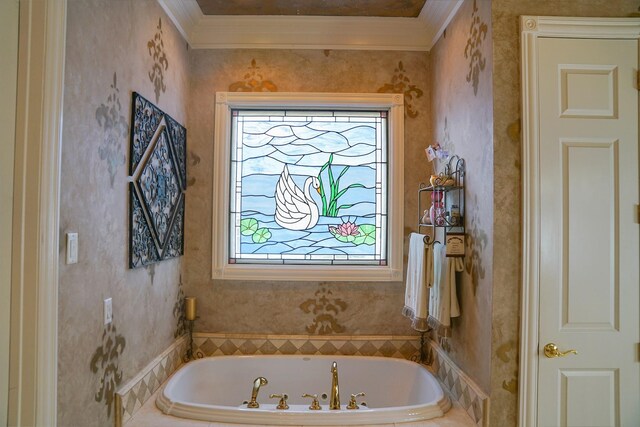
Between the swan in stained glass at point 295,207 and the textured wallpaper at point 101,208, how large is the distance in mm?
903

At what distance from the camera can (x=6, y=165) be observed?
3.55ft

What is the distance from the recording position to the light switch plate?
4.12 feet

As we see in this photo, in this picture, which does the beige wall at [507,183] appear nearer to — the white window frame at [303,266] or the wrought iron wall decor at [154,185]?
the white window frame at [303,266]

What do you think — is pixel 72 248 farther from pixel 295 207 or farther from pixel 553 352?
pixel 553 352

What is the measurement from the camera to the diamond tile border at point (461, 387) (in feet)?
5.19

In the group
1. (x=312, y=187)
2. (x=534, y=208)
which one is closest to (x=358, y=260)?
(x=312, y=187)

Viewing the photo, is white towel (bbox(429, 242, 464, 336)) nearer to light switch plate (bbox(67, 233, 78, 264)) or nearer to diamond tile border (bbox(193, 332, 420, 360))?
diamond tile border (bbox(193, 332, 420, 360))

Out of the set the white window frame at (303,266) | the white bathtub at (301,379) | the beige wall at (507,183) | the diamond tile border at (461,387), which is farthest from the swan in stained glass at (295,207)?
the beige wall at (507,183)

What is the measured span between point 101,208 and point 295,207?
4.24 ft

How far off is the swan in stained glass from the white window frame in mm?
300

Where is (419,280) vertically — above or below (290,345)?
above

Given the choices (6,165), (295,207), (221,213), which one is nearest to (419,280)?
(295,207)

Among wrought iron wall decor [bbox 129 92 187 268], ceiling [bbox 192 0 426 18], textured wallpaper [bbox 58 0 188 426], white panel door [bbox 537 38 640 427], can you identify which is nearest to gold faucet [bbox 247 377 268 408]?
textured wallpaper [bbox 58 0 188 426]

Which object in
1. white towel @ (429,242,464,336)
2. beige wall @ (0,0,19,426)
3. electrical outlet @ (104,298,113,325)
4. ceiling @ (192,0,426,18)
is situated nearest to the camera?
beige wall @ (0,0,19,426)
